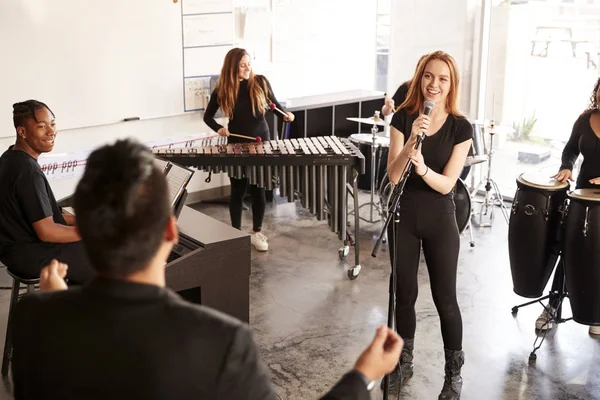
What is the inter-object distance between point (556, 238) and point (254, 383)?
10.6ft

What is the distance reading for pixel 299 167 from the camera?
5117mm

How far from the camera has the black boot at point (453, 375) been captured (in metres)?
3.68

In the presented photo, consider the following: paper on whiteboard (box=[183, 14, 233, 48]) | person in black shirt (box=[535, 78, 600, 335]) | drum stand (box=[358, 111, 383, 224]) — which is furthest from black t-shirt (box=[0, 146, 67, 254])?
paper on whiteboard (box=[183, 14, 233, 48])

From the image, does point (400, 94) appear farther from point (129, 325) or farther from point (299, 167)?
point (129, 325)

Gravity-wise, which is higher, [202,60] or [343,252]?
[202,60]

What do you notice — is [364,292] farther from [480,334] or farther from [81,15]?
[81,15]

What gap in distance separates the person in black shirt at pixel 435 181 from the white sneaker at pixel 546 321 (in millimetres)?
1076

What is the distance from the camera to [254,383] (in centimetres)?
144

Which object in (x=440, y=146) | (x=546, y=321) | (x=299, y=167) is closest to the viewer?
(x=440, y=146)

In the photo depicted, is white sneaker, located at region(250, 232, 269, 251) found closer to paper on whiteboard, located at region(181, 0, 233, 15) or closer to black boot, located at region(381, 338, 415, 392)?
paper on whiteboard, located at region(181, 0, 233, 15)

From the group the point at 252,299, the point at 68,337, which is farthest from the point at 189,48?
the point at 68,337

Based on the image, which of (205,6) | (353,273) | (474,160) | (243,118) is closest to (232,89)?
(243,118)

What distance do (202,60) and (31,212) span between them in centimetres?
356

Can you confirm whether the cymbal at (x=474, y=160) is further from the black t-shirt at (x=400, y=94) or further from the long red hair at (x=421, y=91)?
the long red hair at (x=421, y=91)
